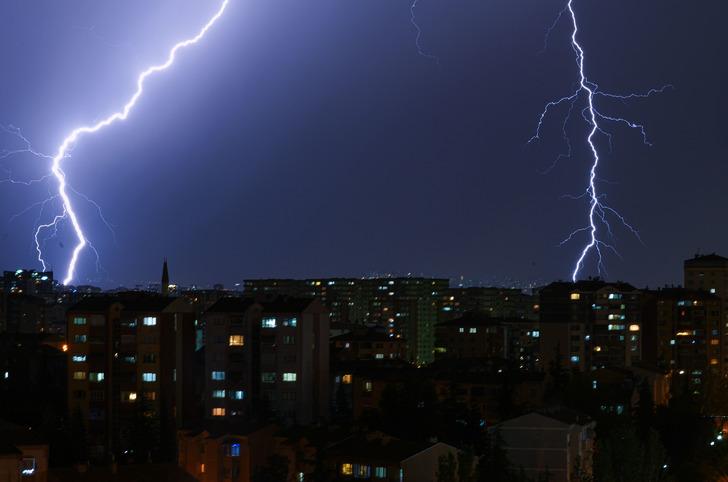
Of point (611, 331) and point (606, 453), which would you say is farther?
point (611, 331)

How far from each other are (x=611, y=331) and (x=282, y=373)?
43.3 ft

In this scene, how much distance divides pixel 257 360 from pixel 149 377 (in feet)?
6.86

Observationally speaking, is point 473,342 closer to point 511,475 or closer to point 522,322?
point 522,322

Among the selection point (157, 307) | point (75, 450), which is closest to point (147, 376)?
point (157, 307)

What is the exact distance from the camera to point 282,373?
24.0 metres

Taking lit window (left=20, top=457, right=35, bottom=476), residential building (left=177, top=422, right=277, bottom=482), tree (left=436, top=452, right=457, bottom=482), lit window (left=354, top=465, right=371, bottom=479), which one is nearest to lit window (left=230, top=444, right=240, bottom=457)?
residential building (left=177, top=422, right=277, bottom=482)

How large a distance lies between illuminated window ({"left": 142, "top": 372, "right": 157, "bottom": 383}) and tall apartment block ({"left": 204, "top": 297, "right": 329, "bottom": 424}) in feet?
3.53

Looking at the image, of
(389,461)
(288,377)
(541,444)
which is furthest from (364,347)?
(389,461)

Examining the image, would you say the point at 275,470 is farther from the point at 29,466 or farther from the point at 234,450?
the point at 29,466

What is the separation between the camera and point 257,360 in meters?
24.0

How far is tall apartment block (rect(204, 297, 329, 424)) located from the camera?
2373cm

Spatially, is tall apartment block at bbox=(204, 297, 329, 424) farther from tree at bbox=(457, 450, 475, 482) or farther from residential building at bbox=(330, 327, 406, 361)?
tree at bbox=(457, 450, 475, 482)

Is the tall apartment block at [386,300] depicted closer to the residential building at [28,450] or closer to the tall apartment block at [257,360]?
the tall apartment block at [257,360]

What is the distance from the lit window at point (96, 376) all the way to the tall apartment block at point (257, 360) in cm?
199
